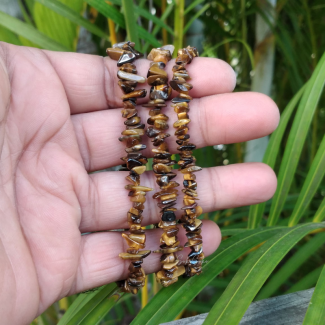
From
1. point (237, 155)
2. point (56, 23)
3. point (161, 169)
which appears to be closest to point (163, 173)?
point (161, 169)

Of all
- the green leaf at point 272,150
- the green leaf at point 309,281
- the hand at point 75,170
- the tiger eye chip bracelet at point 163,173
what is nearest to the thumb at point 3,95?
the hand at point 75,170

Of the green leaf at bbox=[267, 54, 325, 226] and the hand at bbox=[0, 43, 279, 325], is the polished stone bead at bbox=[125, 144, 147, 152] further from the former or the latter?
the green leaf at bbox=[267, 54, 325, 226]

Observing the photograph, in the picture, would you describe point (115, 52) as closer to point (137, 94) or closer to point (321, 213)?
point (137, 94)

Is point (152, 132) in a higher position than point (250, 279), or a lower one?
higher

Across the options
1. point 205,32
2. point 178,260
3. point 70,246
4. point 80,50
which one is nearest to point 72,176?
point 70,246

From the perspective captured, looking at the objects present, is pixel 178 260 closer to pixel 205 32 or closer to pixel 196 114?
pixel 196 114
